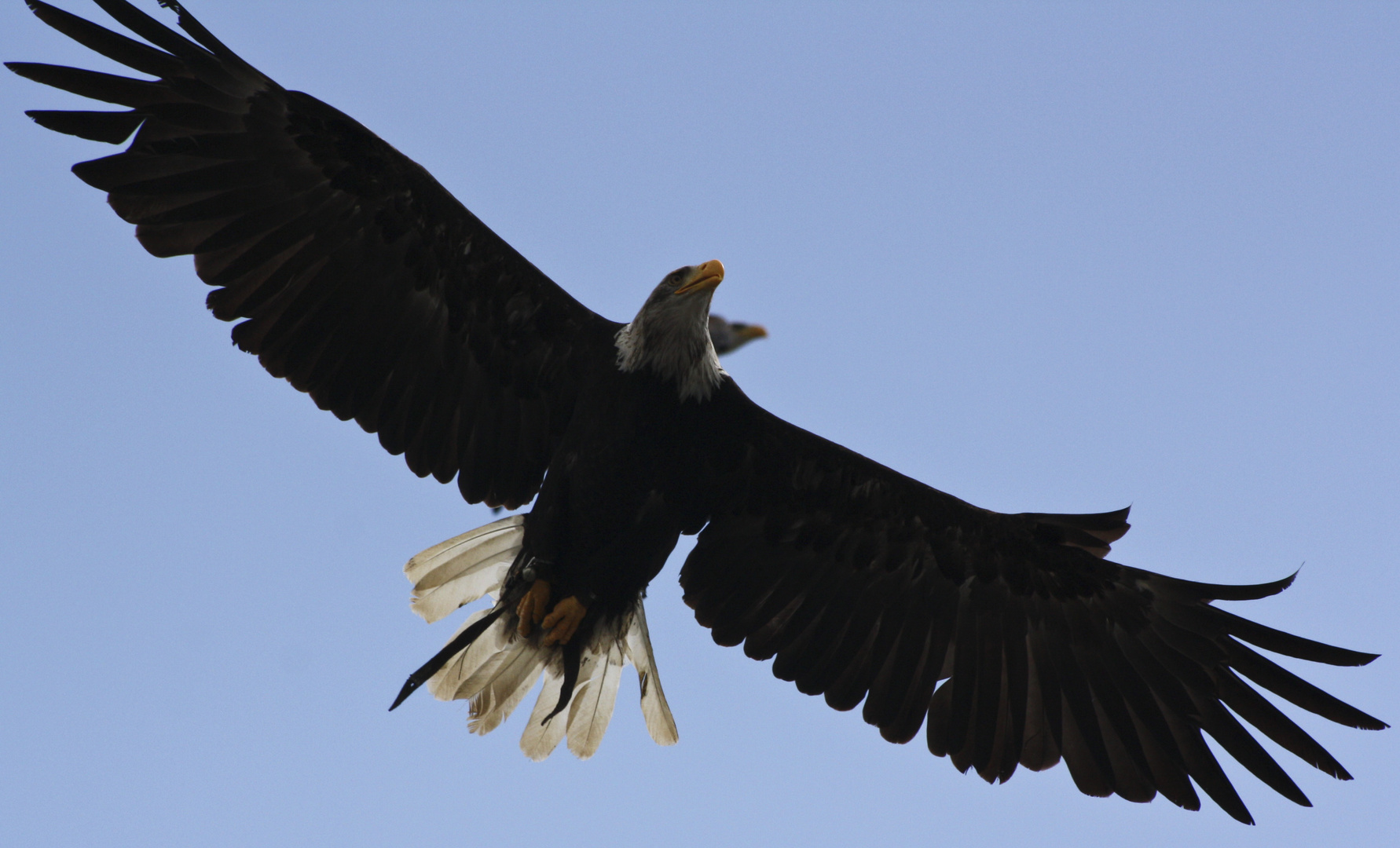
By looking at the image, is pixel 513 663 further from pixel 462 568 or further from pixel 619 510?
pixel 619 510

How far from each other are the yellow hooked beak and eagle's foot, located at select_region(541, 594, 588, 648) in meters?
1.54

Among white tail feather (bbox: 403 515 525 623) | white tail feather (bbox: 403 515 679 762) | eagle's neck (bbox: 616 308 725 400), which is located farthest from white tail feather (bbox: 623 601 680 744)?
eagle's neck (bbox: 616 308 725 400)

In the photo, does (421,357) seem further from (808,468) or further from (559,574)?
(808,468)

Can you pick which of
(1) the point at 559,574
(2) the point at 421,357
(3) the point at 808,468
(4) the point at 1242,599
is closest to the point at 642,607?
(1) the point at 559,574

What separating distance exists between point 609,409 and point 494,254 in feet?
2.93

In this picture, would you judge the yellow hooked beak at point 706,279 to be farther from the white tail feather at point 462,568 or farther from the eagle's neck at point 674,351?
the white tail feather at point 462,568

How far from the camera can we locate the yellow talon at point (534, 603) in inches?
238

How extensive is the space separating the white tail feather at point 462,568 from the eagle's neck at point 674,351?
1.17 meters

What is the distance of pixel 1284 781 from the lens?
566 centimetres

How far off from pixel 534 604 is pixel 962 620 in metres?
2.07

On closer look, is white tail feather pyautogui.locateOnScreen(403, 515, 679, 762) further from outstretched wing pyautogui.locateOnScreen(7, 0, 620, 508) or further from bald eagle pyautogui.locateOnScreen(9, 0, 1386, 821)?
outstretched wing pyautogui.locateOnScreen(7, 0, 620, 508)

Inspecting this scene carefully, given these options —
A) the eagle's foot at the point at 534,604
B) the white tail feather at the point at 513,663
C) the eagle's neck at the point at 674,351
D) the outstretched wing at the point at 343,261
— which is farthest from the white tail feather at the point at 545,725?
the eagle's neck at the point at 674,351

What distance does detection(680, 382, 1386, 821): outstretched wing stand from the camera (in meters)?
5.99

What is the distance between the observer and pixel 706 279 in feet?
18.8
